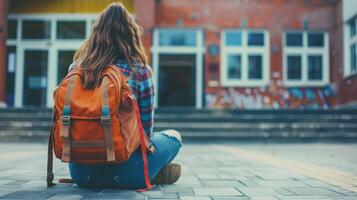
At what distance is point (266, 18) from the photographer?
1684 cm

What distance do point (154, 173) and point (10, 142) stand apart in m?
8.36

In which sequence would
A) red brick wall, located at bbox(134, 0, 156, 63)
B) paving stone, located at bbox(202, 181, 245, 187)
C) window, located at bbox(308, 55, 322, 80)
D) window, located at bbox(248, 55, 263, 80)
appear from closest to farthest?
1. paving stone, located at bbox(202, 181, 245, 187)
2. red brick wall, located at bbox(134, 0, 156, 63)
3. window, located at bbox(248, 55, 263, 80)
4. window, located at bbox(308, 55, 322, 80)

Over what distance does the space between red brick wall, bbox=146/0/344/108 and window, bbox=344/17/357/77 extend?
33.7 inches

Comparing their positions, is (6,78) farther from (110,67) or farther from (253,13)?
(110,67)

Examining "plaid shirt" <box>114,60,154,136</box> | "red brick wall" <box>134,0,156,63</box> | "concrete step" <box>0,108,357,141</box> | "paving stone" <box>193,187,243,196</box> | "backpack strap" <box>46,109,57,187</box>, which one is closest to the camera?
"backpack strap" <box>46,109,57,187</box>

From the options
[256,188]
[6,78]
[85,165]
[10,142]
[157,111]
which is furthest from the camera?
[6,78]

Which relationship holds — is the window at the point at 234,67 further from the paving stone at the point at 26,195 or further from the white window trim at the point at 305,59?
the paving stone at the point at 26,195

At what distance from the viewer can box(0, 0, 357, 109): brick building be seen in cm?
1667

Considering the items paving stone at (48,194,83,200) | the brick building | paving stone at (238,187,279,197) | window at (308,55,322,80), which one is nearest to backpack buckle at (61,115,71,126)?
paving stone at (48,194,83,200)

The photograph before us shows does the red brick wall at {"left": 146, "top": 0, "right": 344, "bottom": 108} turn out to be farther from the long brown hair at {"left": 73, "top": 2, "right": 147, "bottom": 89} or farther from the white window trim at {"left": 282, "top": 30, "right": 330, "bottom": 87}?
the long brown hair at {"left": 73, "top": 2, "right": 147, "bottom": 89}

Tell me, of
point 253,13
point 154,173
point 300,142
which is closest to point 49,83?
point 253,13

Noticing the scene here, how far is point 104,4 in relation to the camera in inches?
657

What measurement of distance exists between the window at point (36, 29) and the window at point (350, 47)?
1068 cm

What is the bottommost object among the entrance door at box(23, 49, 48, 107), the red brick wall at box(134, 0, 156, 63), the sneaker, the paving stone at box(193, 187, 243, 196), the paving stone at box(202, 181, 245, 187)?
the paving stone at box(202, 181, 245, 187)
